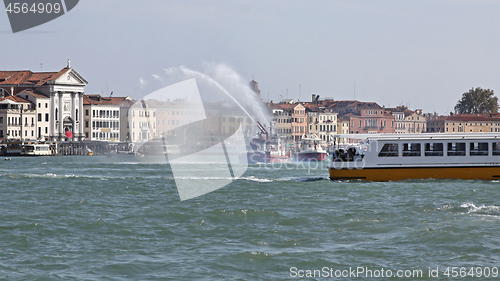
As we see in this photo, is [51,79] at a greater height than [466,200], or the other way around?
[51,79]

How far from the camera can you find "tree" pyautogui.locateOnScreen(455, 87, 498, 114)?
503 feet

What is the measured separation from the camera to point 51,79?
121 m

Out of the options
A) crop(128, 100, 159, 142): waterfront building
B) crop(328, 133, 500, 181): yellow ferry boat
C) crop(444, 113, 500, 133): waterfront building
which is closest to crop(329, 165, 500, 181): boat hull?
crop(328, 133, 500, 181): yellow ferry boat

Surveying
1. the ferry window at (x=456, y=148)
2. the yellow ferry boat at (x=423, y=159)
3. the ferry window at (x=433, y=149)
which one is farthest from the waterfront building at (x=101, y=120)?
the ferry window at (x=456, y=148)

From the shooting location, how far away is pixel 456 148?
31.5 m

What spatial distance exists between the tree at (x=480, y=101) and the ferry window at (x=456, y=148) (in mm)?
128012

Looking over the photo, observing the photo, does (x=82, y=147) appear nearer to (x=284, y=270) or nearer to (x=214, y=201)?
(x=214, y=201)

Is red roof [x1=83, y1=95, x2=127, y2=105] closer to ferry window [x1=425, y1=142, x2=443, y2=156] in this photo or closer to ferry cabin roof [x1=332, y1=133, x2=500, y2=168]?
ferry cabin roof [x1=332, y1=133, x2=500, y2=168]

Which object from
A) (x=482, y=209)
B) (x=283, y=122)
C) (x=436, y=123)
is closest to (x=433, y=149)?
(x=482, y=209)

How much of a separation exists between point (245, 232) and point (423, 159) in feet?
50.4

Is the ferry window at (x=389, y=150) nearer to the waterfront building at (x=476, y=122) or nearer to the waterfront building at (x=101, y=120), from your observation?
the waterfront building at (x=101, y=120)

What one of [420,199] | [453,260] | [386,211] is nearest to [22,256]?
A: [453,260]

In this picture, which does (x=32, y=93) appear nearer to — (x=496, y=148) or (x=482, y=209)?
(x=496, y=148)

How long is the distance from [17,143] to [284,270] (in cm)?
9459
